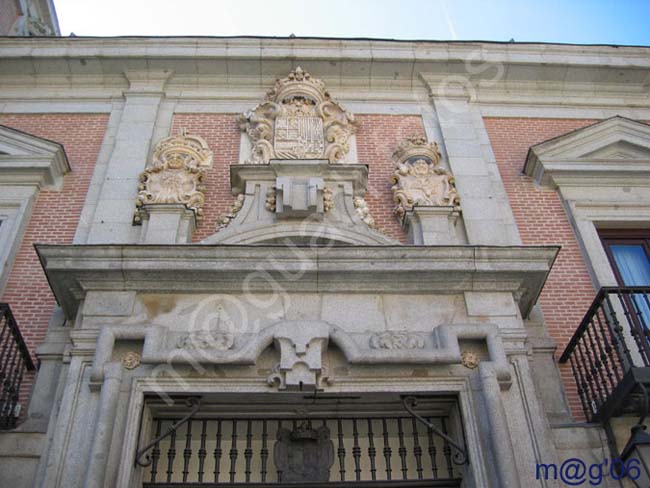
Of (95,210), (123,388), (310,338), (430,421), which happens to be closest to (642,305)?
(430,421)

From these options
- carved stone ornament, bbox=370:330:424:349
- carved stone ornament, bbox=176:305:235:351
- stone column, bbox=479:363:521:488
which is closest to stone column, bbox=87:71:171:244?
carved stone ornament, bbox=176:305:235:351

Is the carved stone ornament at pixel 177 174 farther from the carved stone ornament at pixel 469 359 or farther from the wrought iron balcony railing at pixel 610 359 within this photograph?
the wrought iron balcony railing at pixel 610 359

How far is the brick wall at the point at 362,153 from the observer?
864 centimetres

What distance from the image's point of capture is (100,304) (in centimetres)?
685

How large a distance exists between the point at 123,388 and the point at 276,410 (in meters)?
1.39

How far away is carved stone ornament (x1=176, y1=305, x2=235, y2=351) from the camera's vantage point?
6500 mm

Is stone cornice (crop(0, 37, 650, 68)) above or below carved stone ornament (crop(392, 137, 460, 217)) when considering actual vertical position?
above

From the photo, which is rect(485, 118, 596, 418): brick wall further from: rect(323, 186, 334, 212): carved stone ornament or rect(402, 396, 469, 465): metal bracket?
rect(323, 186, 334, 212): carved stone ornament

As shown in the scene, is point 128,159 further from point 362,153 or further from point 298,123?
point 362,153

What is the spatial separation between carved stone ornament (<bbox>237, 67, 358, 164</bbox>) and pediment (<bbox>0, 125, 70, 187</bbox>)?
2.42 m

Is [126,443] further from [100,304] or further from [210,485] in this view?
[100,304]

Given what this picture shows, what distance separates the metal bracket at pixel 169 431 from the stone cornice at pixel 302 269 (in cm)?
115

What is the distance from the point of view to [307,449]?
6.67 meters

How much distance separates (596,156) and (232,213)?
4893 millimetres
